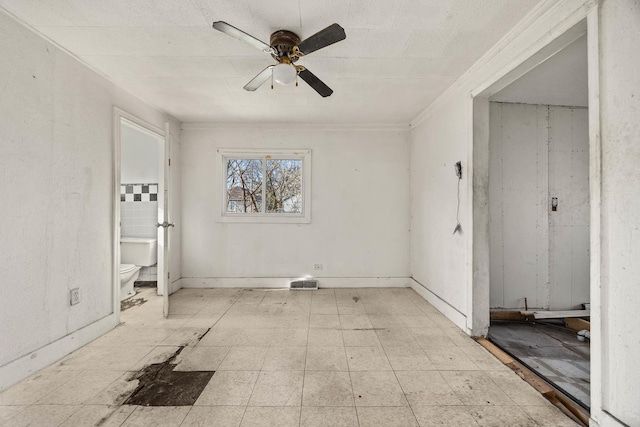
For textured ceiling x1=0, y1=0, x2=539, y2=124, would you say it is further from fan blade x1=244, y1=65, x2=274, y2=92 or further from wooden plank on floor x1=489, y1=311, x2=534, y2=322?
wooden plank on floor x1=489, y1=311, x2=534, y2=322

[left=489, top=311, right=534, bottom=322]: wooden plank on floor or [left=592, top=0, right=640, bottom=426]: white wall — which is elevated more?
[left=592, top=0, right=640, bottom=426]: white wall

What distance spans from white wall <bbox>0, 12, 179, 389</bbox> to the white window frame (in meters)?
1.55

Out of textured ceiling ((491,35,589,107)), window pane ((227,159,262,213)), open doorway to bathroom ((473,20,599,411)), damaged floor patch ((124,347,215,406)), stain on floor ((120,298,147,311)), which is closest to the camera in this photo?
damaged floor patch ((124,347,215,406))

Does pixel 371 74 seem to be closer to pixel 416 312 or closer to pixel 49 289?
pixel 416 312

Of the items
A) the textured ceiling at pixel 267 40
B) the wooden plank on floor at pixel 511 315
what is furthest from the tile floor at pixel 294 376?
the textured ceiling at pixel 267 40

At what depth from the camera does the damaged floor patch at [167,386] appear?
1.71m

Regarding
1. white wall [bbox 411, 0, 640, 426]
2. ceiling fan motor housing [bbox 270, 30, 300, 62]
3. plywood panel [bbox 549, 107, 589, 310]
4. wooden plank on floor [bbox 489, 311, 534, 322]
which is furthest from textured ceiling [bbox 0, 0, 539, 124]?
wooden plank on floor [bbox 489, 311, 534, 322]

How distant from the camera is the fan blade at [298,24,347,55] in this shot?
1.62 meters

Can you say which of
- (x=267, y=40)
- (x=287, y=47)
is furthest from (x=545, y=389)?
(x=267, y=40)

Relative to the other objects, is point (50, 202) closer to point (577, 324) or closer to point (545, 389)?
point (545, 389)

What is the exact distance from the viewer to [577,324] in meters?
2.89

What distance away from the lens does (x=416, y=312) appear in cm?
323

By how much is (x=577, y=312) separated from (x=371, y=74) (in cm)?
361

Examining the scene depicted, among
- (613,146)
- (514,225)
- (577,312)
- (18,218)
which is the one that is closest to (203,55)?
(18,218)
